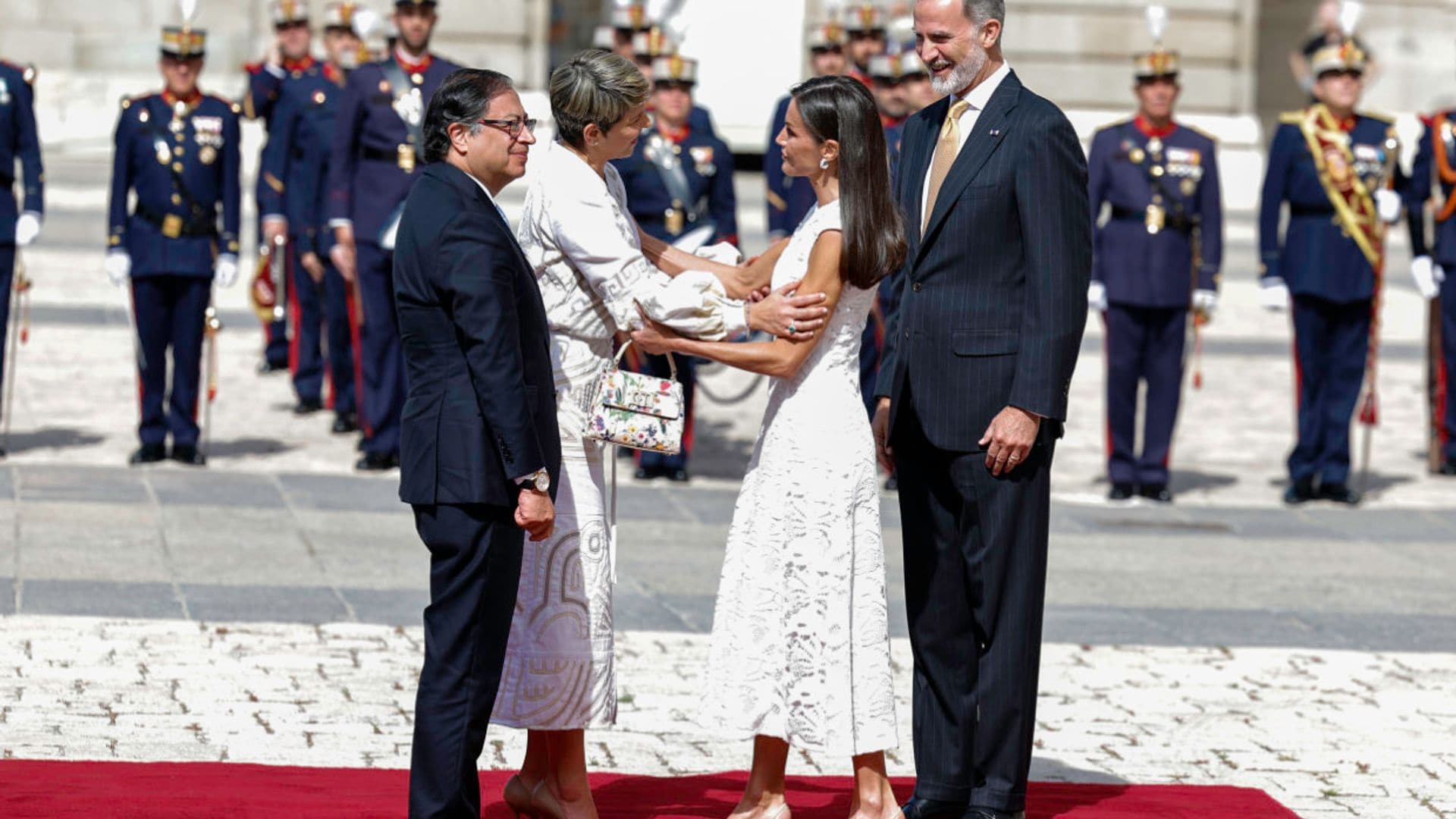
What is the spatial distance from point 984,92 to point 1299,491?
6.10 m

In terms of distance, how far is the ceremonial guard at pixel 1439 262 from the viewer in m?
11.3

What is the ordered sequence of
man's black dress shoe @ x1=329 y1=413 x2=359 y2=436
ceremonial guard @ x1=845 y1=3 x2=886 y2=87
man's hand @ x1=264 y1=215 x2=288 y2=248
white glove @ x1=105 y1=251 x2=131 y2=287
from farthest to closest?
1. ceremonial guard @ x1=845 y1=3 x2=886 y2=87
2. man's hand @ x1=264 y1=215 x2=288 y2=248
3. man's black dress shoe @ x1=329 y1=413 x2=359 y2=436
4. white glove @ x1=105 y1=251 x2=131 y2=287

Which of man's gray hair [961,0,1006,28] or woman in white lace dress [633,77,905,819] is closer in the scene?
woman in white lace dress [633,77,905,819]

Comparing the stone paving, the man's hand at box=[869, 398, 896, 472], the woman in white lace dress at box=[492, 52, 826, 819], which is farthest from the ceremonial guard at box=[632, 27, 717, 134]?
the woman in white lace dress at box=[492, 52, 826, 819]

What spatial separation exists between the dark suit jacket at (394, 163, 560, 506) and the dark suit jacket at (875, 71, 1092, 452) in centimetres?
97

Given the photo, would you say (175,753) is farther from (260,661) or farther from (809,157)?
(809,157)

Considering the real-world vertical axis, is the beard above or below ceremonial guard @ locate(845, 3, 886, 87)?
above

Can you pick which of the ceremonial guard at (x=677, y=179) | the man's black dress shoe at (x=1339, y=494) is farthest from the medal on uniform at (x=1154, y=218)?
the ceremonial guard at (x=677, y=179)

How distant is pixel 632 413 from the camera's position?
501 centimetres

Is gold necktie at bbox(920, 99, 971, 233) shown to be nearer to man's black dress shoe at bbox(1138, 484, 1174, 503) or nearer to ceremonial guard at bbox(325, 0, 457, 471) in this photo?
ceremonial guard at bbox(325, 0, 457, 471)

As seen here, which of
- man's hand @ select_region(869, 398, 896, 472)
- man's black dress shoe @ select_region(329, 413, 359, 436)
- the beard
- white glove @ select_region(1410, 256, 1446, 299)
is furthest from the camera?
man's black dress shoe @ select_region(329, 413, 359, 436)

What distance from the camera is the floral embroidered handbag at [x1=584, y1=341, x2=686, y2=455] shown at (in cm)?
500

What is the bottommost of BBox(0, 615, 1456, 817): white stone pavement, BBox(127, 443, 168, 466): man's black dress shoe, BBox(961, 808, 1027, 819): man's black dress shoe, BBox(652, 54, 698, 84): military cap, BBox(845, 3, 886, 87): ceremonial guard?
BBox(127, 443, 168, 466): man's black dress shoe

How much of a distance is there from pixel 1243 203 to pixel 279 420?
1758cm
